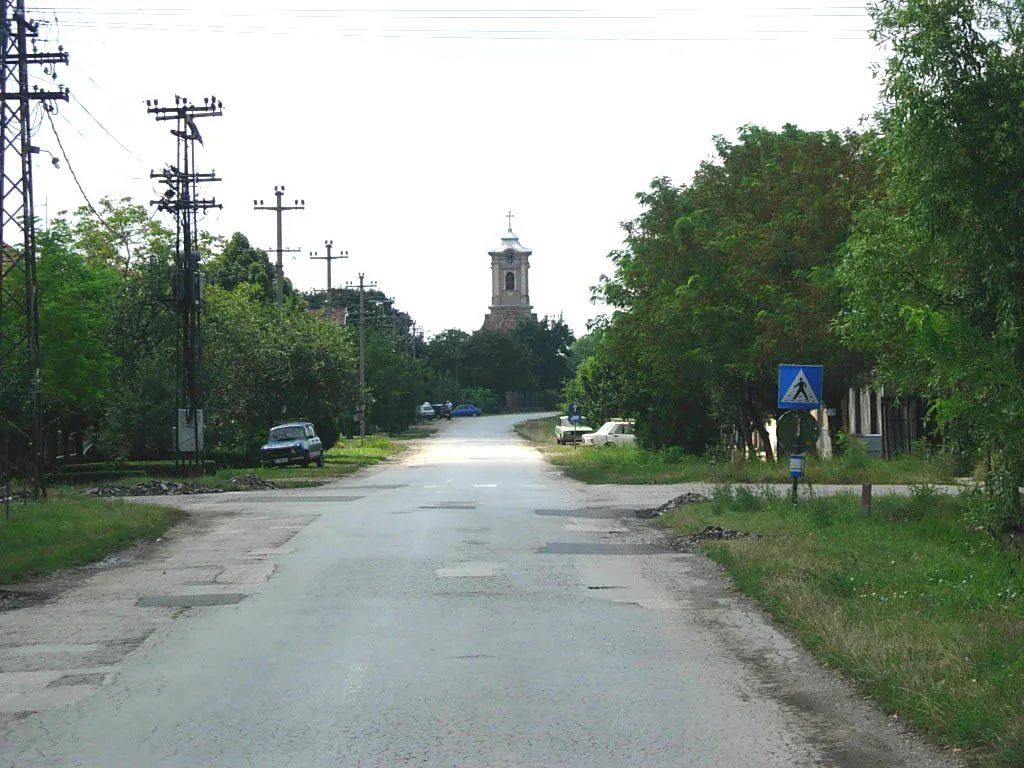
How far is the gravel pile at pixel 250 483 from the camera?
35.7 metres

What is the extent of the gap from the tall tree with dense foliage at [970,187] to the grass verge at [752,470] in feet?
50.1

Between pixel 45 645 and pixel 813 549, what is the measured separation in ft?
28.9

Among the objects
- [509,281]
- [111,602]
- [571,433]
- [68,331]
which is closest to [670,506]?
[111,602]

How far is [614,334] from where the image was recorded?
146 feet

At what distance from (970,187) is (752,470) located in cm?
2128

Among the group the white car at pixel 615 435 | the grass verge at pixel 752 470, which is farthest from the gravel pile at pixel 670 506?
the white car at pixel 615 435

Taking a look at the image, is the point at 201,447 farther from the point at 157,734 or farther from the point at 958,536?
the point at 157,734

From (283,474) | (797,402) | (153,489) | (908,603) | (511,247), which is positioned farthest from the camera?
(511,247)

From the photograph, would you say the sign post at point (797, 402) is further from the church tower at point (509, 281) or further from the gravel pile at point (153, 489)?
the church tower at point (509, 281)

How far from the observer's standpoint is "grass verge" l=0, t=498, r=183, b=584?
52.5 feet

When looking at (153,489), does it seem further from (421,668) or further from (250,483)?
(421,668)

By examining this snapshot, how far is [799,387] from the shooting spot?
2111cm

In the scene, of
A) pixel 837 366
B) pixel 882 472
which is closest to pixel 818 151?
pixel 837 366

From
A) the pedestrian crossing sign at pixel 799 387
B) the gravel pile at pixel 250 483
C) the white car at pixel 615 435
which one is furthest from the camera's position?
the white car at pixel 615 435
